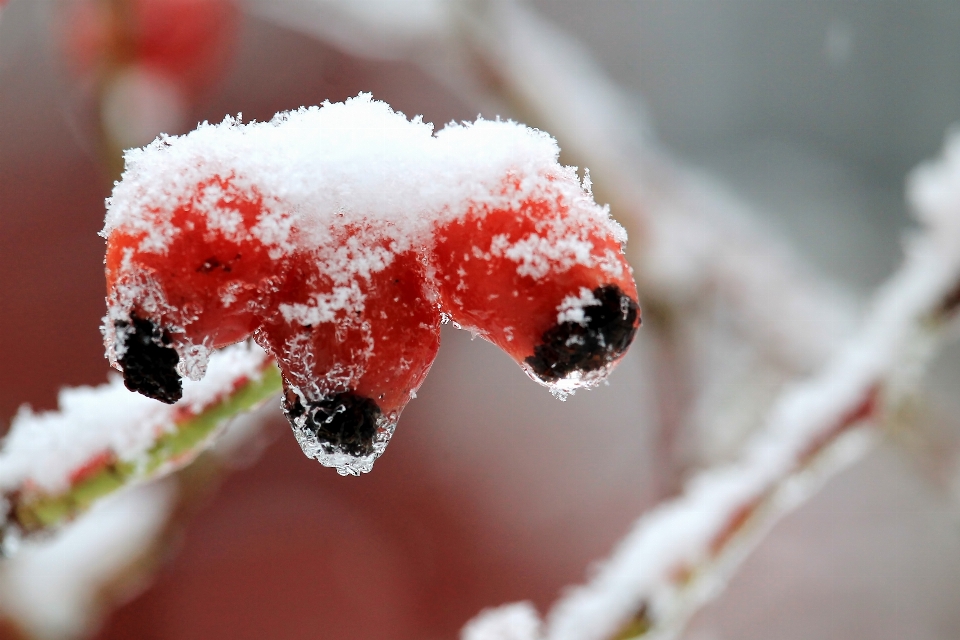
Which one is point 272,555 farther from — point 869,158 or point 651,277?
point 869,158

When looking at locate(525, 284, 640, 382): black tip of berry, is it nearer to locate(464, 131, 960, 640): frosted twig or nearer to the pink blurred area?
locate(464, 131, 960, 640): frosted twig

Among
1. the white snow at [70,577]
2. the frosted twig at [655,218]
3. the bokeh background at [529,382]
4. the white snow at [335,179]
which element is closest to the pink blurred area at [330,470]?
the bokeh background at [529,382]

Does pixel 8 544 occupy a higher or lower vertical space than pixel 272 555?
lower

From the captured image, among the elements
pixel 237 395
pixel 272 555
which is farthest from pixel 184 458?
pixel 272 555

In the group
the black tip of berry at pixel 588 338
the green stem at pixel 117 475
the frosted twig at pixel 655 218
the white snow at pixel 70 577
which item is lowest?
the black tip of berry at pixel 588 338

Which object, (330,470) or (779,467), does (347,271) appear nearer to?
(779,467)

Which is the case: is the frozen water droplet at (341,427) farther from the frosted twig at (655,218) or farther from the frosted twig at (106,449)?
the frosted twig at (655,218)

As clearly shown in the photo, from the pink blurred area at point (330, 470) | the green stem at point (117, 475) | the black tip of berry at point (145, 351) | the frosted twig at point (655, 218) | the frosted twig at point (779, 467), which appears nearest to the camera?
the black tip of berry at point (145, 351)
